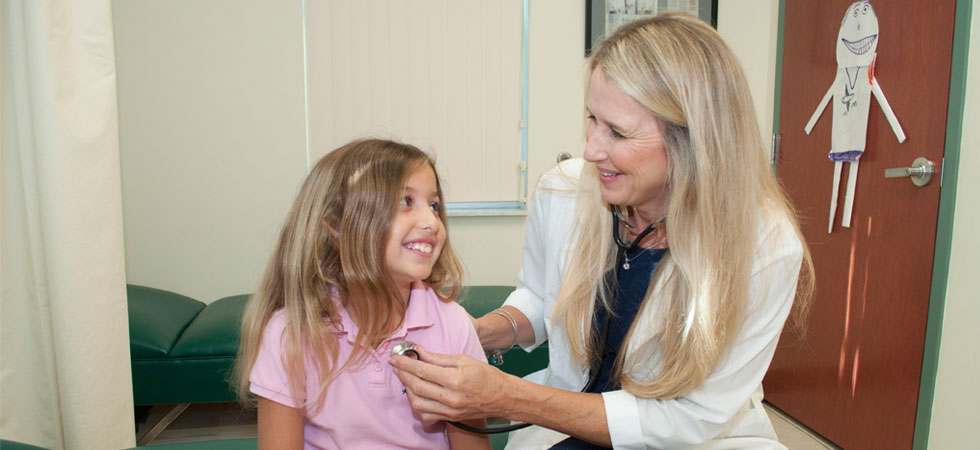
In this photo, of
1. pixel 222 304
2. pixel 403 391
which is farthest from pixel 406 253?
pixel 222 304

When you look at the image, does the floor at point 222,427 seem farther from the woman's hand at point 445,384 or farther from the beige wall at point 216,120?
the woman's hand at point 445,384

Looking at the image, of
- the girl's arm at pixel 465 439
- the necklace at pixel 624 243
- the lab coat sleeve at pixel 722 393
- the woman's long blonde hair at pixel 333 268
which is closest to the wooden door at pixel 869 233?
the lab coat sleeve at pixel 722 393

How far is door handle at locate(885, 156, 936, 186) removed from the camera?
1816 mm

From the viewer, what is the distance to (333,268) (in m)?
1.08

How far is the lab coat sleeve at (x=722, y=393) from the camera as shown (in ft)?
3.32

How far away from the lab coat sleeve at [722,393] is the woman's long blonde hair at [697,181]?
0.08ft

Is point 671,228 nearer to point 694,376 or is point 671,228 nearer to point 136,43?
point 694,376

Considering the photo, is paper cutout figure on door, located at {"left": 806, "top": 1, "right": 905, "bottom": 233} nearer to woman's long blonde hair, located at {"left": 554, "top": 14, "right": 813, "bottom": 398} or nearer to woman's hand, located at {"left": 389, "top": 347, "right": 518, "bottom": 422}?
woman's long blonde hair, located at {"left": 554, "top": 14, "right": 813, "bottom": 398}

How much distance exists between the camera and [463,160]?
289 cm

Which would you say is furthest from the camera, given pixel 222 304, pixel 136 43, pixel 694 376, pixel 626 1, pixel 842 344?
pixel 626 1

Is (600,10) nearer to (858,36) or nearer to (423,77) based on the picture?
(423,77)

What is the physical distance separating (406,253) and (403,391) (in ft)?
0.80

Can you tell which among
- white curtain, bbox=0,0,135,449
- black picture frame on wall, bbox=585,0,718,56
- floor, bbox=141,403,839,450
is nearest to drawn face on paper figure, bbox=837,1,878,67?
black picture frame on wall, bbox=585,0,718,56

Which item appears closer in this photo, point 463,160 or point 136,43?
point 136,43
